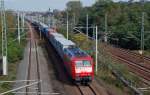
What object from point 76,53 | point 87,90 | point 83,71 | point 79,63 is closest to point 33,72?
point 76,53

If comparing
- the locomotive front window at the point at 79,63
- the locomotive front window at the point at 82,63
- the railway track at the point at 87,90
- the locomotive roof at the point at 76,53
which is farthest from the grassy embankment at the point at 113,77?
the locomotive roof at the point at 76,53

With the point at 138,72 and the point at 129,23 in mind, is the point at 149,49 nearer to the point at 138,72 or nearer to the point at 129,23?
the point at 129,23

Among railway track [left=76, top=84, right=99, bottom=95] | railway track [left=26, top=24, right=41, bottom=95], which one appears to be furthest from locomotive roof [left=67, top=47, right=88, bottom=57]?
railway track [left=26, top=24, right=41, bottom=95]

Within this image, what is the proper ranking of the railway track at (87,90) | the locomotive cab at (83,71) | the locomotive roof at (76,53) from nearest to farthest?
the railway track at (87,90), the locomotive cab at (83,71), the locomotive roof at (76,53)

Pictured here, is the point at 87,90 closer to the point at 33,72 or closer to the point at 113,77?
the point at 113,77

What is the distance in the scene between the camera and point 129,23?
72.6 meters

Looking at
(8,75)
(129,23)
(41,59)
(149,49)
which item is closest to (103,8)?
(129,23)

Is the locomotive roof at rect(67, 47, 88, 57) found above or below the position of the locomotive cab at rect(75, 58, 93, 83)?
above

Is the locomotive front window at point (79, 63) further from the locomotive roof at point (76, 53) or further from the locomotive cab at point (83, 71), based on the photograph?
the locomotive roof at point (76, 53)

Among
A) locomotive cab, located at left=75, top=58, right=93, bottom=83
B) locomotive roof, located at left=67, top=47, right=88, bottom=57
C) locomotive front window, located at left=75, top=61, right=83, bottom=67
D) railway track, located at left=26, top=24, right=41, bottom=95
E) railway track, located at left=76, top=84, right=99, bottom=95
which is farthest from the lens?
locomotive roof, located at left=67, top=47, right=88, bottom=57

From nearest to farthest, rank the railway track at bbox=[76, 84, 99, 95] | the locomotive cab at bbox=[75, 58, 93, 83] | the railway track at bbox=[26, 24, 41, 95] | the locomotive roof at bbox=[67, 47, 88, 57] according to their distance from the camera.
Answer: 1. the railway track at bbox=[76, 84, 99, 95]
2. the railway track at bbox=[26, 24, 41, 95]
3. the locomotive cab at bbox=[75, 58, 93, 83]
4. the locomotive roof at bbox=[67, 47, 88, 57]

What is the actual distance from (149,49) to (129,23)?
26.2ft

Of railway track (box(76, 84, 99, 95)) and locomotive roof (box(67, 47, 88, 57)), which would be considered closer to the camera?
railway track (box(76, 84, 99, 95))

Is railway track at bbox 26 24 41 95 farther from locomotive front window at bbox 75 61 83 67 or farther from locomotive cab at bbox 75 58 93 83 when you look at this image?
locomotive front window at bbox 75 61 83 67
